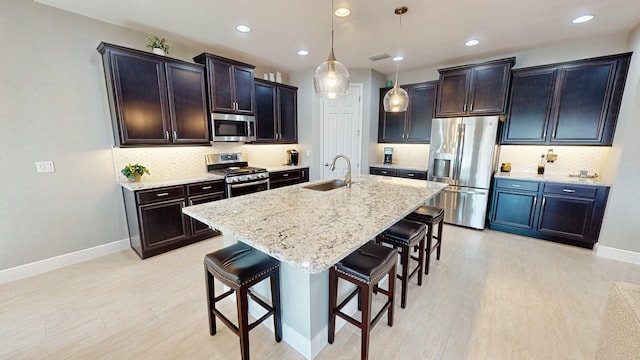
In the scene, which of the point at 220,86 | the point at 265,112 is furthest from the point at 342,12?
the point at 265,112

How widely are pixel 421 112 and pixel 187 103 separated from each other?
399 centimetres

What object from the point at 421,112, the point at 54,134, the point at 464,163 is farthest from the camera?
the point at 421,112

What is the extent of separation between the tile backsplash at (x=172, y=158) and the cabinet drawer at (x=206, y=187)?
40 cm

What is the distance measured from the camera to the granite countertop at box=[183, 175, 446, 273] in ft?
3.77

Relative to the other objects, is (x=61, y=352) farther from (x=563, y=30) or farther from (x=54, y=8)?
(x=563, y=30)

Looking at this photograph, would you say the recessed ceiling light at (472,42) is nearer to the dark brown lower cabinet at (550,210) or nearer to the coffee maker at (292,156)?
the dark brown lower cabinet at (550,210)

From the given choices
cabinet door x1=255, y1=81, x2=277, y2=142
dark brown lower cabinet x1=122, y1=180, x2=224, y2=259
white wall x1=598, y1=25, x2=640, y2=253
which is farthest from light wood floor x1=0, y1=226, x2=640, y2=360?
cabinet door x1=255, y1=81, x2=277, y2=142

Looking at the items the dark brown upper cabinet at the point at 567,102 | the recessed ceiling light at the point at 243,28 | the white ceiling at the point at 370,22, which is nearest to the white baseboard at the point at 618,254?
the dark brown upper cabinet at the point at 567,102

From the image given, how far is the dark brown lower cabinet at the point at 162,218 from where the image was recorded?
9.28 feet

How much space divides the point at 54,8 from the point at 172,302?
3.27 meters

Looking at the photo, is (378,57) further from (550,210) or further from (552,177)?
(550,210)

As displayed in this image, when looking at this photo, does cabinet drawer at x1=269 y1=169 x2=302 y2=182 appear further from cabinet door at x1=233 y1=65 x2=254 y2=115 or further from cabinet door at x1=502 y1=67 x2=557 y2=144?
cabinet door at x1=502 y1=67 x2=557 y2=144

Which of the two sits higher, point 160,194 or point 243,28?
point 243,28

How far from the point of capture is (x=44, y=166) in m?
2.58
